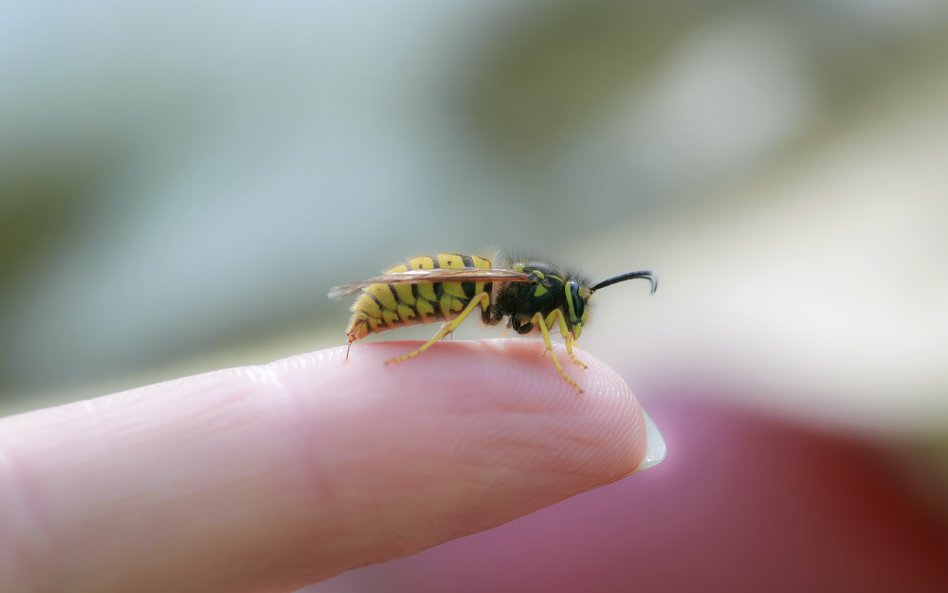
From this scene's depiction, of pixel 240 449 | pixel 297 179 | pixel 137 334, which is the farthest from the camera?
pixel 297 179

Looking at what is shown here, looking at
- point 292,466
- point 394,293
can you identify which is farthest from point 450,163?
point 292,466

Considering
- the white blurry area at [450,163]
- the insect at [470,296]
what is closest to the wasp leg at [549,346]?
the insect at [470,296]

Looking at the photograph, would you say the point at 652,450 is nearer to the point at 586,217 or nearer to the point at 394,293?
the point at 394,293

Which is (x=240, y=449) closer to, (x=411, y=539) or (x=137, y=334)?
(x=411, y=539)

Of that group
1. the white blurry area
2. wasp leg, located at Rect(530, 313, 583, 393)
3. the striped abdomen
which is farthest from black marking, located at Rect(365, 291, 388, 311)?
the white blurry area

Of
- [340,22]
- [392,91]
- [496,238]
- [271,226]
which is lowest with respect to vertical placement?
[496,238]

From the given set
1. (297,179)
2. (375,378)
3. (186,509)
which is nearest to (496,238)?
(297,179)

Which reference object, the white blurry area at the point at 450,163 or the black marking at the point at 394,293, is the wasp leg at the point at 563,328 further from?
the white blurry area at the point at 450,163
